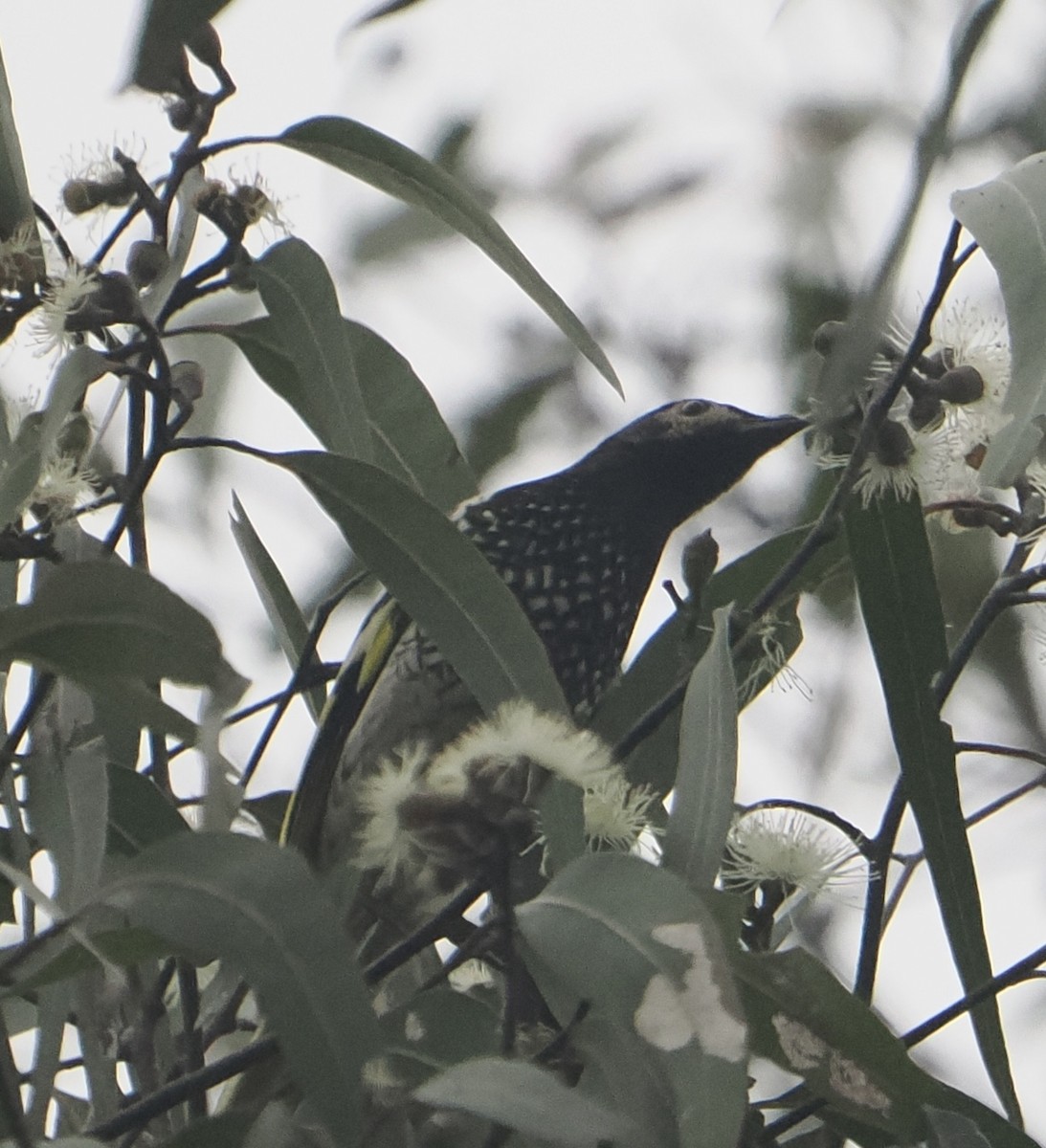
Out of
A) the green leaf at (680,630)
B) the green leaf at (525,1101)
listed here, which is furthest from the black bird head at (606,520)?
the green leaf at (525,1101)

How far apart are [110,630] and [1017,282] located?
0.72m

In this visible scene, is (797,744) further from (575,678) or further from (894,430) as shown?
(894,430)

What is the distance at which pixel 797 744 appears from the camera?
116 inches

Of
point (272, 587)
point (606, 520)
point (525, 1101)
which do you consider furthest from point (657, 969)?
point (606, 520)

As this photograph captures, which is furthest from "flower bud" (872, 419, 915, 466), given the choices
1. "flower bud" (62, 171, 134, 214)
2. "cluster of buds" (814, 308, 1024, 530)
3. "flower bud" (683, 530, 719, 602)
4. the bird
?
the bird

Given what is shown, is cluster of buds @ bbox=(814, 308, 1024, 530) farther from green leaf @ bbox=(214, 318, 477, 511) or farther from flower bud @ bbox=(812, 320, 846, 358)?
green leaf @ bbox=(214, 318, 477, 511)

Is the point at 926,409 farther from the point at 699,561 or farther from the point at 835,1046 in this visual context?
the point at 835,1046

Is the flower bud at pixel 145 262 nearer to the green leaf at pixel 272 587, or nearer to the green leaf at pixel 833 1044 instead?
the green leaf at pixel 272 587

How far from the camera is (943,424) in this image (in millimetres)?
1870

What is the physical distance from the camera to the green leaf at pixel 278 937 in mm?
1240

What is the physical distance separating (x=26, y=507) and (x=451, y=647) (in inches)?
15.9

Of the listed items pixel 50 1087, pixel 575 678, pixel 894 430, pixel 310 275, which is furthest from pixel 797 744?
pixel 50 1087

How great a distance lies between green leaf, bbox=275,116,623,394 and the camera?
6.39ft

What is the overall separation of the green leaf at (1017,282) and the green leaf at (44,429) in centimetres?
74
